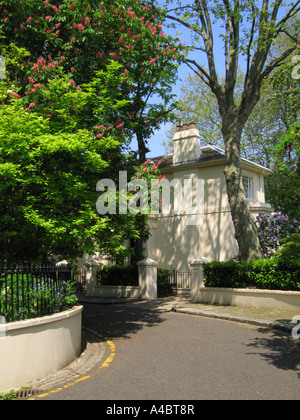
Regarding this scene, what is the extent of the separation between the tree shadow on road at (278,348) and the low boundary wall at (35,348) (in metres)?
3.86

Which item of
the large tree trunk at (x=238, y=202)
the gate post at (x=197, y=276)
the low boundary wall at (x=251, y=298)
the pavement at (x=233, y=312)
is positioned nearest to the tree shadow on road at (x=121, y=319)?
the pavement at (x=233, y=312)

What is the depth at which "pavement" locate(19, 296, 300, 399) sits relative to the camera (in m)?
6.07

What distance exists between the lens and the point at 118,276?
19828 mm

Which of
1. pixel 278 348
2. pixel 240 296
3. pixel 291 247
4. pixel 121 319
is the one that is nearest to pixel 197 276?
pixel 240 296

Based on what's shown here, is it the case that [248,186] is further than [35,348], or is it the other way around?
[248,186]

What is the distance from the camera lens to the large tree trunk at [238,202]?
50.3 ft

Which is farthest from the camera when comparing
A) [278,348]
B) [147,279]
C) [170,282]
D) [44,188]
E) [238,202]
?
[170,282]

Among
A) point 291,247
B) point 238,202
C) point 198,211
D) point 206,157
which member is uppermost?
point 206,157

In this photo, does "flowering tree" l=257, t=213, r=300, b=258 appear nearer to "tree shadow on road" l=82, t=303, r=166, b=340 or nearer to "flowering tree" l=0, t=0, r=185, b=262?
"tree shadow on road" l=82, t=303, r=166, b=340

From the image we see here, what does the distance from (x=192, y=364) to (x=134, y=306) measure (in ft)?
28.2

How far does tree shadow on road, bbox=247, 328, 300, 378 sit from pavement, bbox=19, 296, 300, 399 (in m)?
0.58

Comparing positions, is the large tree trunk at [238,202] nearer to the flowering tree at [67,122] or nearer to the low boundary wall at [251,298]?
the low boundary wall at [251,298]

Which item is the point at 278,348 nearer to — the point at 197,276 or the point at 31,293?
the point at 31,293

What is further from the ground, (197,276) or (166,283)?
(197,276)
